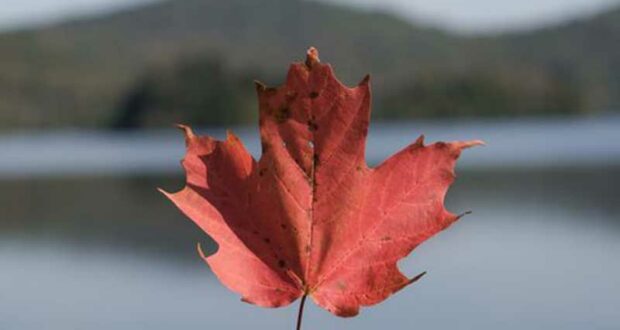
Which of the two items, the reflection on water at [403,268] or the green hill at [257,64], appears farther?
the green hill at [257,64]

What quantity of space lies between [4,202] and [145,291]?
18.3 meters

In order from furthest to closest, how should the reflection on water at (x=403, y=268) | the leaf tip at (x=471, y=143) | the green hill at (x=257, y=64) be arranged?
the green hill at (x=257, y=64), the reflection on water at (x=403, y=268), the leaf tip at (x=471, y=143)

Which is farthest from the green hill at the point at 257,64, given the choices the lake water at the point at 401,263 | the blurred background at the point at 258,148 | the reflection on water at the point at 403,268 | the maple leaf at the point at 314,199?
the maple leaf at the point at 314,199

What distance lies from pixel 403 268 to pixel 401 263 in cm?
29

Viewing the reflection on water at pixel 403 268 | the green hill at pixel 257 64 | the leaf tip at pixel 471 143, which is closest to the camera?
the leaf tip at pixel 471 143

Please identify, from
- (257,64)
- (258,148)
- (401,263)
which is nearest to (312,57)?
(401,263)

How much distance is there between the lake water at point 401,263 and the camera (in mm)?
11320

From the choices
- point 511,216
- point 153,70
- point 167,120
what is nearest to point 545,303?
point 511,216

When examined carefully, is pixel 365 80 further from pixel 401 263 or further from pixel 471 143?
pixel 401 263

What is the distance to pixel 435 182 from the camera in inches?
17.8

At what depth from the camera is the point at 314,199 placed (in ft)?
1.52

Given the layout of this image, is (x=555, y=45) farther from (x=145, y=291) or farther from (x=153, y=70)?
(x=145, y=291)

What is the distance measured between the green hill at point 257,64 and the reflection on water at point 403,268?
103ft

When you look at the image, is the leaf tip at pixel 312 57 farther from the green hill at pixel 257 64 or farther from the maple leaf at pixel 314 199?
the green hill at pixel 257 64
